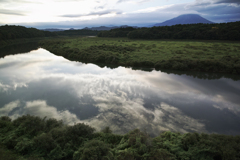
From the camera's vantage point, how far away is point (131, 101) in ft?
49.6

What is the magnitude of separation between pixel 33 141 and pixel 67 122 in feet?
12.7

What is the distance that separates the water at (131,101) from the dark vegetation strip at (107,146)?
7.44 ft

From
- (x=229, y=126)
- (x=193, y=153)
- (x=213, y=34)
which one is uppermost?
(x=213, y=34)

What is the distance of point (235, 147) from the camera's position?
7250mm

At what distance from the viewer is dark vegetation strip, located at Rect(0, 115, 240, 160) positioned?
706 centimetres

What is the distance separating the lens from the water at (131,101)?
11.7 metres

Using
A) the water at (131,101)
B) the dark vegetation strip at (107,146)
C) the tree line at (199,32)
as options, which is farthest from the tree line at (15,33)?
the dark vegetation strip at (107,146)

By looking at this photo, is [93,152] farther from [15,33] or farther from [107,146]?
[15,33]

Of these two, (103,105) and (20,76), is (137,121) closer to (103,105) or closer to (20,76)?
(103,105)

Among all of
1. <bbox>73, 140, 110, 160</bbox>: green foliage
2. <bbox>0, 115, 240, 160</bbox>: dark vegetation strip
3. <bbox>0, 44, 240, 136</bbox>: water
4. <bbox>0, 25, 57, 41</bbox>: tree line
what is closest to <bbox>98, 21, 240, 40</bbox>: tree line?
<bbox>0, 44, 240, 136</bbox>: water

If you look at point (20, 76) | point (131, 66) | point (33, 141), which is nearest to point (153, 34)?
point (131, 66)

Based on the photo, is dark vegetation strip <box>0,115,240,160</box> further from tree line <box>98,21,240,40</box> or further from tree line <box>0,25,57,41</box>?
tree line <box>0,25,57,41</box>

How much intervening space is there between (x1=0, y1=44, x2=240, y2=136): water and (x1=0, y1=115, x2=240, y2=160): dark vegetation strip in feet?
7.44

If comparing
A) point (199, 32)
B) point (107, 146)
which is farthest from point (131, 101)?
point (199, 32)
